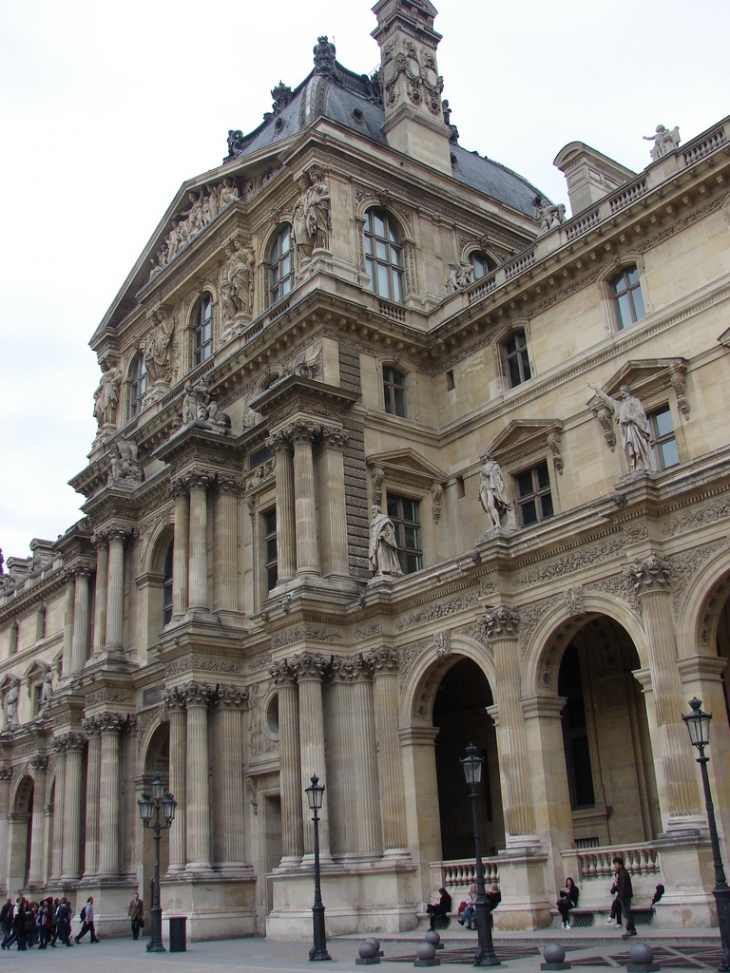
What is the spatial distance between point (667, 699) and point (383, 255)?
2038 cm

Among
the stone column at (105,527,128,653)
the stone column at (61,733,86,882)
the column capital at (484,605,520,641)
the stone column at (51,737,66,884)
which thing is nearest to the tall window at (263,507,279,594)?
the stone column at (105,527,128,653)

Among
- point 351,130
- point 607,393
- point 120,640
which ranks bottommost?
point 120,640

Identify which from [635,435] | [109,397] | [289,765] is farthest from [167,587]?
[635,435]

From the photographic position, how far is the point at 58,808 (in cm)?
4025

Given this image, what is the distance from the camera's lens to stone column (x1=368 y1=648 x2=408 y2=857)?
26.3 meters

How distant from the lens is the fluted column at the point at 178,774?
3106cm

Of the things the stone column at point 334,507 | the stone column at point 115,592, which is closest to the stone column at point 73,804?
the stone column at point 115,592

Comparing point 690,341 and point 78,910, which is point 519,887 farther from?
point 78,910

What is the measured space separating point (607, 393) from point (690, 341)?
269 centimetres

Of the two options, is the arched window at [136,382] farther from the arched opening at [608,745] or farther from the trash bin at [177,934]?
the trash bin at [177,934]

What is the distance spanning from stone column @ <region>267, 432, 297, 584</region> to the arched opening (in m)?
8.32

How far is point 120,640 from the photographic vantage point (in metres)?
39.1

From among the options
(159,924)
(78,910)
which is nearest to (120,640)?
(78,910)

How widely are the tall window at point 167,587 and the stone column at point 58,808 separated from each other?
700cm
